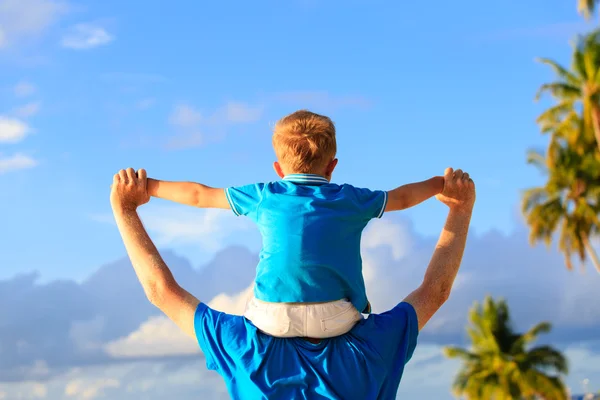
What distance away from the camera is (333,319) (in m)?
3.21

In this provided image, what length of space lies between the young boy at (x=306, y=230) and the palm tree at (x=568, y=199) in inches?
1118

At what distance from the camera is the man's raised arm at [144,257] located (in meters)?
3.50

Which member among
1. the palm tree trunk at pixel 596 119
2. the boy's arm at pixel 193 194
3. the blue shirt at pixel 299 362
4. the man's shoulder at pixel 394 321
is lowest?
the blue shirt at pixel 299 362

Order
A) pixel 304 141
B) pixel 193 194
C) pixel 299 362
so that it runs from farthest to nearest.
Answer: pixel 193 194 < pixel 304 141 < pixel 299 362

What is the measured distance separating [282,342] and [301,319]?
120mm

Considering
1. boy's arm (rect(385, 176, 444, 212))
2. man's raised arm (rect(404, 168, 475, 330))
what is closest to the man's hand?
boy's arm (rect(385, 176, 444, 212))

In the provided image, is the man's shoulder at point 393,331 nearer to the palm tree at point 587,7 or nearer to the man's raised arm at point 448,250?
the man's raised arm at point 448,250

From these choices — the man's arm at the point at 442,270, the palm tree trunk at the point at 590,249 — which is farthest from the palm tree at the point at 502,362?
the man's arm at the point at 442,270

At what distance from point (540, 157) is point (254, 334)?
3023 cm

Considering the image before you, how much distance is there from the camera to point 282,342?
10.5ft

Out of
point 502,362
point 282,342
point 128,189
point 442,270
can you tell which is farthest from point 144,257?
point 502,362

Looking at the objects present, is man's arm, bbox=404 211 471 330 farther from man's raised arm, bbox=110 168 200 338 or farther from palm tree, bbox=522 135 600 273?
palm tree, bbox=522 135 600 273

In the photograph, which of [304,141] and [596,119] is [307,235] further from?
[596,119]

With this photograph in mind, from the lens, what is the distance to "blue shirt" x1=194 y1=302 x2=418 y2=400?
124 inches
